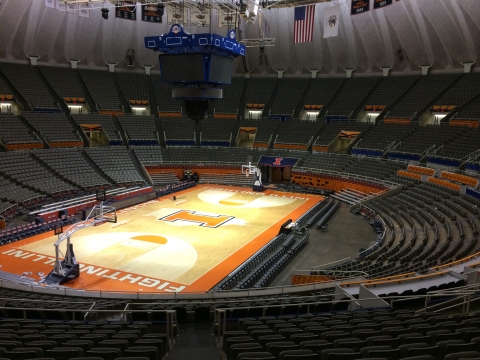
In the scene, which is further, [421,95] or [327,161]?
[421,95]

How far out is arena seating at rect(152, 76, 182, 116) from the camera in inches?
1857

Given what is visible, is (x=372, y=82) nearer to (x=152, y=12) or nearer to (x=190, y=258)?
(x=152, y=12)

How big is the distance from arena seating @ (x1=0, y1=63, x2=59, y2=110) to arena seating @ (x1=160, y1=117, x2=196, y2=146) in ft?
39.7

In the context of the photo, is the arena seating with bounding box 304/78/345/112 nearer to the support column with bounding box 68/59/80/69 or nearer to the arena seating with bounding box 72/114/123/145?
the arena seating with bounding box 72/114/123/145

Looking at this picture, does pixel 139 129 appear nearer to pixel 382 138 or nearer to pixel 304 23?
pixel 304 23

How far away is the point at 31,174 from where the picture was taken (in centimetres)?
3117

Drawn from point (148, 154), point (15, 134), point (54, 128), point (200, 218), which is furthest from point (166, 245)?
point (54, 128)

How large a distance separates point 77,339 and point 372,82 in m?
45.7

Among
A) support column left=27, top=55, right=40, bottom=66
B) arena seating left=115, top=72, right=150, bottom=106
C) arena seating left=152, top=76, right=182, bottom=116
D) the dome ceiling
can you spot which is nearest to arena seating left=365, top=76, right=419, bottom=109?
the dome ceiling

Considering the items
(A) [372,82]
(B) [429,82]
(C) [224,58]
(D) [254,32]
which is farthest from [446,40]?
(C) [224,58]

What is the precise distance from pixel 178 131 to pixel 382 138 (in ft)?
75.3

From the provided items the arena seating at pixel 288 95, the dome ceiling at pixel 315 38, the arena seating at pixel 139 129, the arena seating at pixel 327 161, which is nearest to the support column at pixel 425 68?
the dome ceiling at pixel 315 38

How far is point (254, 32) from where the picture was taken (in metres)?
44.4

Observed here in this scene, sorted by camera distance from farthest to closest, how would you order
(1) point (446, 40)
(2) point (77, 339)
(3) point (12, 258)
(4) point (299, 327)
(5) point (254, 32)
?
(5) point (254, 32) < (1) point (446, 40) < (3) point (12, 258) < (4) point (299, 327) < (2) point (77, 339)
